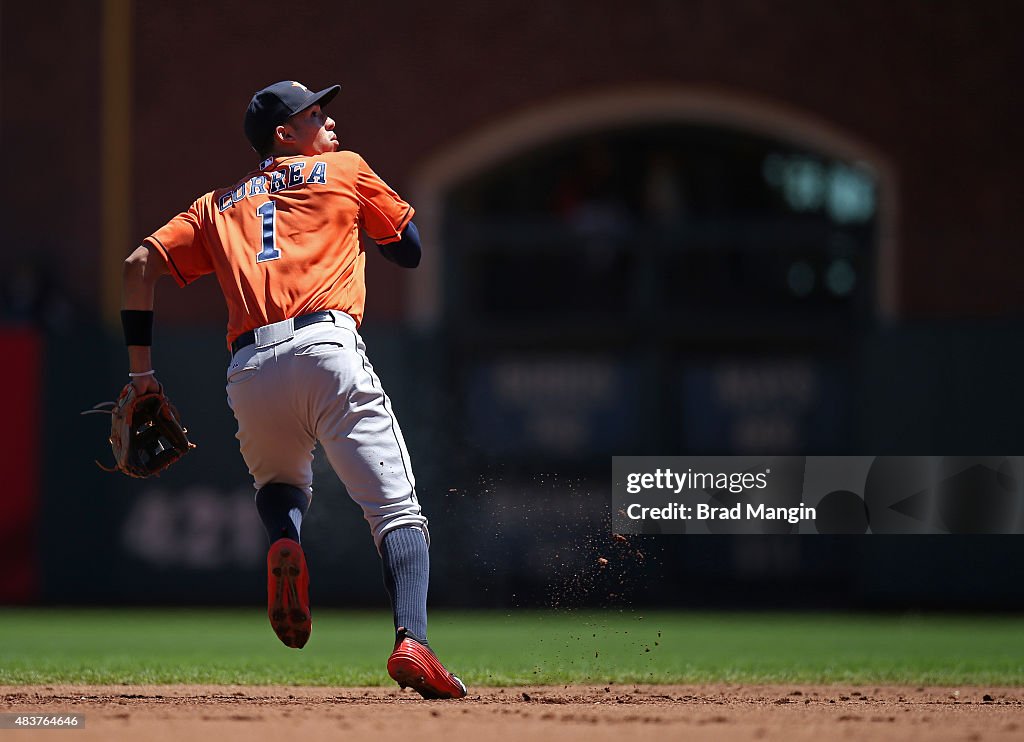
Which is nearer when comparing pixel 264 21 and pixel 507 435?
pixel 507 435

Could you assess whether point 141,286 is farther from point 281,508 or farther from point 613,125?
point 613,125

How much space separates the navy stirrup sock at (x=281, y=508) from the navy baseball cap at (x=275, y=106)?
1.16 metres

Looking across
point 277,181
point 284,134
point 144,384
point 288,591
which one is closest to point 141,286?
point 144,384

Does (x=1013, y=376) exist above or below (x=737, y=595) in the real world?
above

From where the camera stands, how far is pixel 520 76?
13.1m

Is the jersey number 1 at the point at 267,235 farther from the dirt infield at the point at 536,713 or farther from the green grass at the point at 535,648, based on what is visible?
the green grass at the point at 535,648

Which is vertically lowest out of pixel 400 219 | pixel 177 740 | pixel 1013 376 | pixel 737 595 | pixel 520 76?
pixel 737 595

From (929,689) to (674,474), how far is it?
4769 mm

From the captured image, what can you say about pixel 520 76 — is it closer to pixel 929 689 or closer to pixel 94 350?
pixel 94 350

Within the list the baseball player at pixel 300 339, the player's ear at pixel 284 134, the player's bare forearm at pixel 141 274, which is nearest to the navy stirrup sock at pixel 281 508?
the baseball player at pixel 300 339

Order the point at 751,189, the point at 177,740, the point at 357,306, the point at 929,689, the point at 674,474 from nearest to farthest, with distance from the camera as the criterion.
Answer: the point at 177,740 → the point at 357,306 → the point at 929,689 → the point at 674,474 → the point at 751,189

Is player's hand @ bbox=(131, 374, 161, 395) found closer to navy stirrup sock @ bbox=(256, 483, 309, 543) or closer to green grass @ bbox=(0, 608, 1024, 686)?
navy stirrup sock @ bbox=(256, 483, 309, 543)

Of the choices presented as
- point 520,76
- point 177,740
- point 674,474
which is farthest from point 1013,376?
point 177,740

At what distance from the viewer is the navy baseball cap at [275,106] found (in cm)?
518
